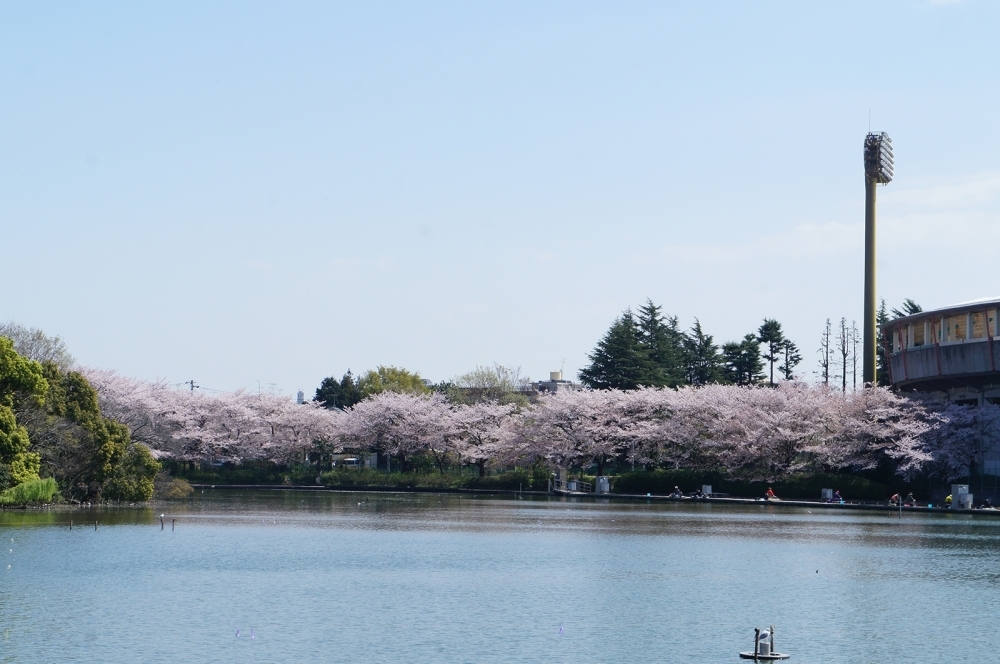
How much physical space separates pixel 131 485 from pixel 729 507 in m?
32.0

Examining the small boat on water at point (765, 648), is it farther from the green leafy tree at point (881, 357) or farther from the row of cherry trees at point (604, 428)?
the green leafy tree at point (881, 357)

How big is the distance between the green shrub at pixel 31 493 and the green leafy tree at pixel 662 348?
53.4 m

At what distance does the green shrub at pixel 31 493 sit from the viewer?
2018 inches

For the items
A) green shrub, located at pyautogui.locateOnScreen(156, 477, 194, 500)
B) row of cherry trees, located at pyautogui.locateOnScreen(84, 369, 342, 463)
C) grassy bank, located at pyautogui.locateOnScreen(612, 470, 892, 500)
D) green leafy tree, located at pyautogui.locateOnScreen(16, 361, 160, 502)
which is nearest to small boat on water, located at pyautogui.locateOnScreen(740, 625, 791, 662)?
green leafy tree, located at pyautogui.locateOnScreen(16, 361, 160, 502)

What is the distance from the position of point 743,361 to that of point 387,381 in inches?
1478

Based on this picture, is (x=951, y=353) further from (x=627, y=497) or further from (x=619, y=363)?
(x=619, y=363)

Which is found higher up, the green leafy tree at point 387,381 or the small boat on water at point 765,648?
the green leafy tree at point 387,381

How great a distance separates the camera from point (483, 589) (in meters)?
31.0

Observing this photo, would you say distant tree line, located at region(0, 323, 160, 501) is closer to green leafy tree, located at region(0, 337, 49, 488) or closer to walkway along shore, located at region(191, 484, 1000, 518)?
green leafy tree, located at region(0, 337, 49, 488)

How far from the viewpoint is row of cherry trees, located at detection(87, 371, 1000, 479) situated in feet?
234

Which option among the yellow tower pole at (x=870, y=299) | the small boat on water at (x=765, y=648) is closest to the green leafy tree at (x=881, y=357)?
the yellow tower pole at (x=870, y=299)

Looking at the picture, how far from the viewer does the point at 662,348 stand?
106 meters

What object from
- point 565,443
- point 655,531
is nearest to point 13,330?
point 565,443

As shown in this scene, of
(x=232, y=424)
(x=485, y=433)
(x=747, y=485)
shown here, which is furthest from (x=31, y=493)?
(x=232, y=424)
